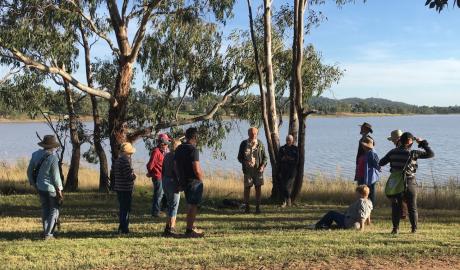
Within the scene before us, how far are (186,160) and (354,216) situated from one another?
273cm

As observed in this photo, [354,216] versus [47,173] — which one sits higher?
[47,173]

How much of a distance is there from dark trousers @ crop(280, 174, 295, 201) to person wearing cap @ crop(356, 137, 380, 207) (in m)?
2.47

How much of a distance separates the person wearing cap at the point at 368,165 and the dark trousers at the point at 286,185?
247 cm

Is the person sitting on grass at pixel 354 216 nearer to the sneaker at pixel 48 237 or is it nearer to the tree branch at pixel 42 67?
the sneaker at pixel 48 237

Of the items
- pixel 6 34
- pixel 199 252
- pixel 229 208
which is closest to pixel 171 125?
pixel 6 34

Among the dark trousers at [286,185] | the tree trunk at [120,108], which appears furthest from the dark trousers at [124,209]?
the tree trunk at [120,108]

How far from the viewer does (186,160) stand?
7.91 metres

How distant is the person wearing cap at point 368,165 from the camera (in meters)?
9.88

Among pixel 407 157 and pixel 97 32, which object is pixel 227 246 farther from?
pixel 97 32

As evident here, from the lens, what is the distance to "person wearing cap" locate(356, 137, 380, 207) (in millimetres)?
9883

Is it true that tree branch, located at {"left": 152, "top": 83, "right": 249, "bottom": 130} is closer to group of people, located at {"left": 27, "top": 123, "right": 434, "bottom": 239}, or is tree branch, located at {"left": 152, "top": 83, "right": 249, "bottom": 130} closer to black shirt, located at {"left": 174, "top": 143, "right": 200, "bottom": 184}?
group of people, located at {"left": 27, "top": 123, "right": 434, "bottom": 239}

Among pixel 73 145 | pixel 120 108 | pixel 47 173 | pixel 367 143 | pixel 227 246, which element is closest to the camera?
pixel 227 246

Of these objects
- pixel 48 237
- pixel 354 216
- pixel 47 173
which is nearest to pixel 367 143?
pixel 354 216

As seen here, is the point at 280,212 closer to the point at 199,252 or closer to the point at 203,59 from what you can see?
→ the point at 199,252
